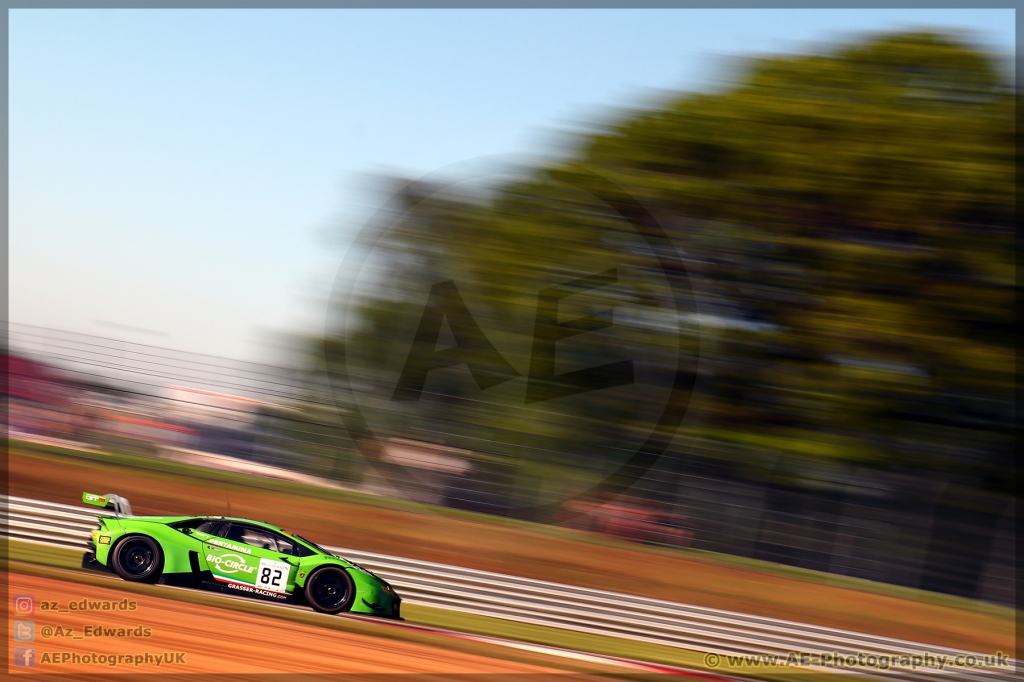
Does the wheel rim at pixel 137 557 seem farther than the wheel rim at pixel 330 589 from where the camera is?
No

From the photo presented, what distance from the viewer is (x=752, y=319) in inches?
425

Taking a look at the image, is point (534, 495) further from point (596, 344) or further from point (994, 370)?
point (994, 370)

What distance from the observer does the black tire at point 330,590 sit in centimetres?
590

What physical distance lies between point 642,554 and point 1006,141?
7.10 m

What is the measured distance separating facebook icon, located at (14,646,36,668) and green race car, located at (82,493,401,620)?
875 mm

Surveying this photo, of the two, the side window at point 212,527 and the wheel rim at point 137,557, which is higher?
the side window at point 212,527

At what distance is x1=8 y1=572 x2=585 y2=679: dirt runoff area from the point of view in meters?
4.95

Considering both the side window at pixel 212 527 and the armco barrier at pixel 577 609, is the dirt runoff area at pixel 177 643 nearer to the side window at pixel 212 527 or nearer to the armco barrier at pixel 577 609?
the side window at pixel 212 527

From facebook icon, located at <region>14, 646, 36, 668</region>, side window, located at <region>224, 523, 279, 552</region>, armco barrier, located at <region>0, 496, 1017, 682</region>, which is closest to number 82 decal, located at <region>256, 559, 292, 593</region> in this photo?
side window, located at <region>224, 523, 279, 552</region>

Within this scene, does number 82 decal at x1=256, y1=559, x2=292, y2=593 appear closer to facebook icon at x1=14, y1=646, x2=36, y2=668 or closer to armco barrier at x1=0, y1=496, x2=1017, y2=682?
facebook icon at x1=14, y1=646, x2=36, y2=668

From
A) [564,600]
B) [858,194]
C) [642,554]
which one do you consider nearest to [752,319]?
[858,194]

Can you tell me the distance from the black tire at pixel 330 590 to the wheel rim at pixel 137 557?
3.63 ft

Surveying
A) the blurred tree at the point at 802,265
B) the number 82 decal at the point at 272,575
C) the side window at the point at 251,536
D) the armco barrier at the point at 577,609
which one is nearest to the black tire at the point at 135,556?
the side window at the point at 251,536

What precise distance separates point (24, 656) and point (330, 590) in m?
1.94
